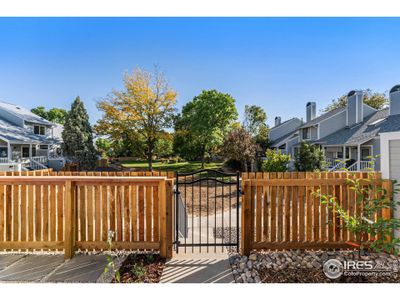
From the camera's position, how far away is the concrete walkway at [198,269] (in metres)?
2.57

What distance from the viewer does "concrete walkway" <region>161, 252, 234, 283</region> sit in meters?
2.57

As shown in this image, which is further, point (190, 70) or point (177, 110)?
point (177, 110)

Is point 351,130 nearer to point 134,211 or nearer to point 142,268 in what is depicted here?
point 134,211

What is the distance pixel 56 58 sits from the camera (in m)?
6.12

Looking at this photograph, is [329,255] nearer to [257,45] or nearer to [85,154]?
[257,45]

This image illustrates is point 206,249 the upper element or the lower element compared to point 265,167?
lower

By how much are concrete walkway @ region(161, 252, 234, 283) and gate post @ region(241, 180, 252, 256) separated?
328 mm

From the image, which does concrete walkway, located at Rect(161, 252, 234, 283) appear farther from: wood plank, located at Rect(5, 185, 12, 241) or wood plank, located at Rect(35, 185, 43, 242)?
wood plank, located at Rect(5, 185, 12, 241)

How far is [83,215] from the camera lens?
3.11 metres

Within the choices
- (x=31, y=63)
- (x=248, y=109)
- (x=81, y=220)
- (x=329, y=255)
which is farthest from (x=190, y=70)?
(x=248, y=109)

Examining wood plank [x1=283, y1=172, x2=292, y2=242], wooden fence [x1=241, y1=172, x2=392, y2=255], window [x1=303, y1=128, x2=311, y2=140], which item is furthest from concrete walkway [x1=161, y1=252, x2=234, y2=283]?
window [x1=303, y1=128, x2=311, y2=140]

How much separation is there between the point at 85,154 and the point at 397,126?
1910 cm

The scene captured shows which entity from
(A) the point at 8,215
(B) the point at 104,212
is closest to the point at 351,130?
(B) the point at 104,212
